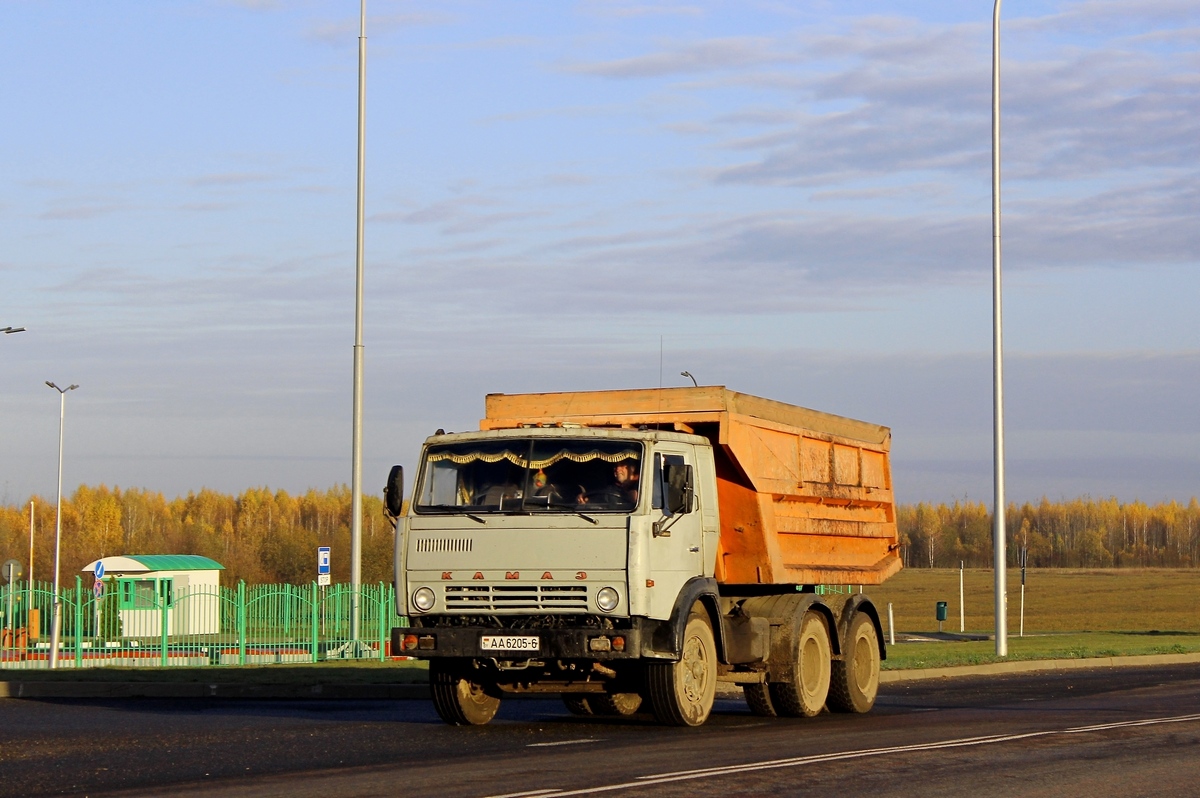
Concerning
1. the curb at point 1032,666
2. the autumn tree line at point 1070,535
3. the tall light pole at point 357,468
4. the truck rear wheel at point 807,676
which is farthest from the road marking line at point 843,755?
the autumn tree line at point 1070,535

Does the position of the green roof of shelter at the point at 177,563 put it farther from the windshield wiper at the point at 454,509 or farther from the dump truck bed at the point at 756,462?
the windshield wiper at the point at 454,509

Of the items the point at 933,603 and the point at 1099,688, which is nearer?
the point at 1099,688

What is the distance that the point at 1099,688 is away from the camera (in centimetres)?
2059

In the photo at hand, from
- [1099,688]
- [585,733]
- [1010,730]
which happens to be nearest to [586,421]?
[585,733]

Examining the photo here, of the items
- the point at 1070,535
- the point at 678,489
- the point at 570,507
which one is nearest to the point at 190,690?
the point at 570,507

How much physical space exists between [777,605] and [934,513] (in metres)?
179

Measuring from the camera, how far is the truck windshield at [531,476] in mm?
14039

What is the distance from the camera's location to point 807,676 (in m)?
16.0

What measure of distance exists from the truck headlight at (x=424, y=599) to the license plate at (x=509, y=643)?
2.16ft

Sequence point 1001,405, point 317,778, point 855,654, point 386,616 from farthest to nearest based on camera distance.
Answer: point 386,616, point 1001,405, point 855,654, point 317,778

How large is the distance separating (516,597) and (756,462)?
9.98 feet

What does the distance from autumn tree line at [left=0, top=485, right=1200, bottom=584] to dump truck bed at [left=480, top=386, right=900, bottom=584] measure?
174ft

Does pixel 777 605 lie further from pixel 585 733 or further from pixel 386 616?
pixel 386 616

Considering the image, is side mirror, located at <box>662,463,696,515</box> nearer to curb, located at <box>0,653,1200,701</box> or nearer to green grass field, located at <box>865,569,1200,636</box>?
curb, located at <box>0,653,1200,701</box>
